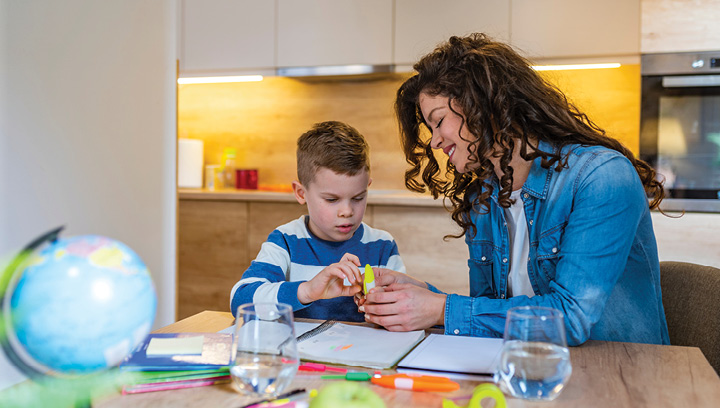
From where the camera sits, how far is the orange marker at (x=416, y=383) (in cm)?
72

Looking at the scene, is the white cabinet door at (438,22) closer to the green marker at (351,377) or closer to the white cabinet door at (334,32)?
the white cabinet door at (334,32)

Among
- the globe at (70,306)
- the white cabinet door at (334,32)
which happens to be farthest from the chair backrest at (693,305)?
the white cabinet door at (334,32)

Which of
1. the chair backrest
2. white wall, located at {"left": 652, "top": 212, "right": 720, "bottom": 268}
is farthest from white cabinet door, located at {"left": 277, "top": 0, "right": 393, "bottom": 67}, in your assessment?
the chair backrest

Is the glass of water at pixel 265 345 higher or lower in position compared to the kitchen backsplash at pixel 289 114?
lower

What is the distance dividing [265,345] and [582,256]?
0.62 m

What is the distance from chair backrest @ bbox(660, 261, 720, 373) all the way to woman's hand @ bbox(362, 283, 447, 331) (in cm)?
49

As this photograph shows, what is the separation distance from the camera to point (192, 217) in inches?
125

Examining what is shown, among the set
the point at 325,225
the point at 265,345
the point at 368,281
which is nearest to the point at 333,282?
the point at 368,281

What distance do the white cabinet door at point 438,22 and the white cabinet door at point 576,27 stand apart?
0.24 feet

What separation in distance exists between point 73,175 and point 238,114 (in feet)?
6.87

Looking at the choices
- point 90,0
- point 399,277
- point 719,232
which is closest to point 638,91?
point 719,232

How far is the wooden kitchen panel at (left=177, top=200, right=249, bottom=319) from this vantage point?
120 inches

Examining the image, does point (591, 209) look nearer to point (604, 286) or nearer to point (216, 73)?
point (604, 286)

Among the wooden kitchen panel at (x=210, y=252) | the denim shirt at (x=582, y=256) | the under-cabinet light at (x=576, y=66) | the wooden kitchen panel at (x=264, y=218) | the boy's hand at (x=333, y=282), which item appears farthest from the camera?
the wooden kitchen panel at (x=210, y=252)
